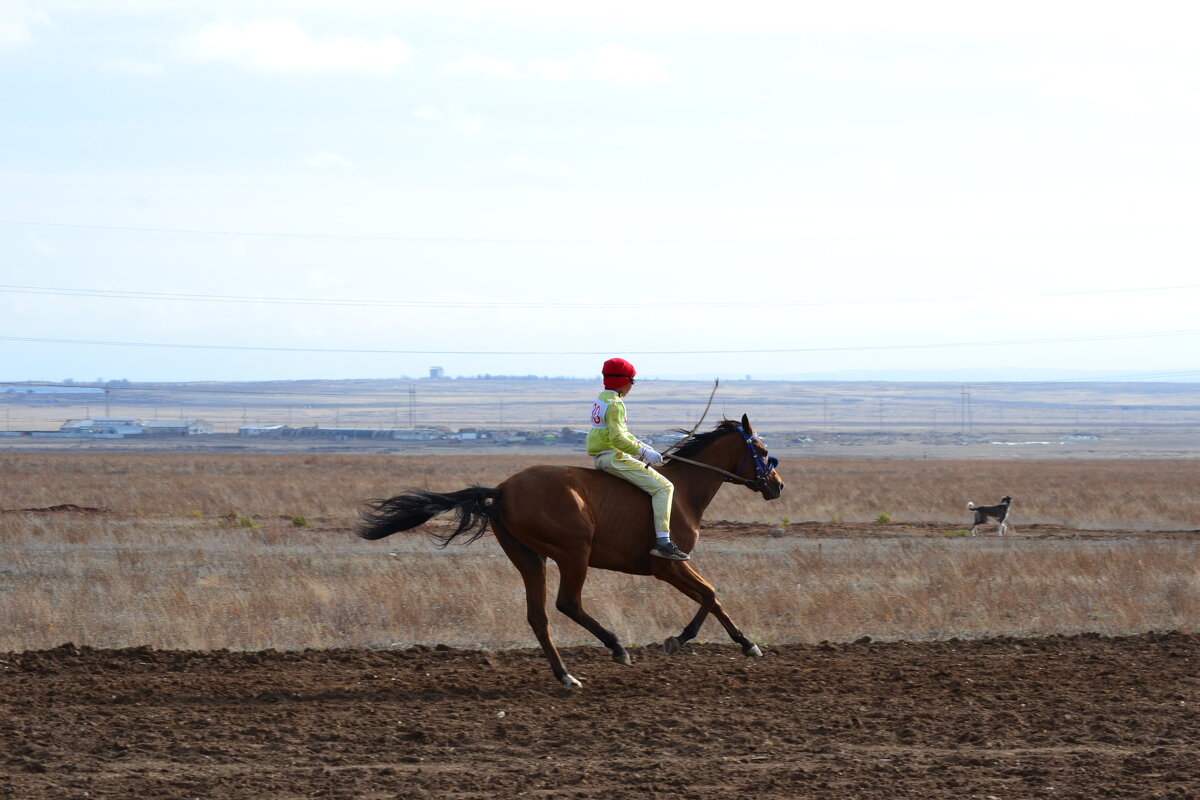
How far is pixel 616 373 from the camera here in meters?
10.2

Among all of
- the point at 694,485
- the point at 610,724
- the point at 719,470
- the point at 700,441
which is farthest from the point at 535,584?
the point at 700,441

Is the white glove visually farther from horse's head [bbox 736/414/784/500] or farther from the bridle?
horse's head [bbox 736/414/784/500]

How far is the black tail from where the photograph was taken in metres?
9.95

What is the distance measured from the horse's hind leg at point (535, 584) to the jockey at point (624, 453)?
2.97 feet

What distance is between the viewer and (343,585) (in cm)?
1514

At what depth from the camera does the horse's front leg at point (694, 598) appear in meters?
10.1

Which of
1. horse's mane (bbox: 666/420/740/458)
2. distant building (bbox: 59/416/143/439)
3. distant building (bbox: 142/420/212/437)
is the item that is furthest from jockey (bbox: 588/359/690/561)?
distant building (bbox: 142/420/212/437)

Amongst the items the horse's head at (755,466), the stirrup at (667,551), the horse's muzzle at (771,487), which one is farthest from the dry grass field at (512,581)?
the stirrup at (667,551)

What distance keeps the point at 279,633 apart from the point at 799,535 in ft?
43.9

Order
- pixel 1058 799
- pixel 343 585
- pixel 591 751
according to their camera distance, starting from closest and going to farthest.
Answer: pixel 1058 799
pixel 591 751
pixel 343 585

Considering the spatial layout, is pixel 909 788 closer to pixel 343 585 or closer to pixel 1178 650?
pixel 1178 650

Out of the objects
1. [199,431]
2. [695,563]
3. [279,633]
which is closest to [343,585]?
[279,633]

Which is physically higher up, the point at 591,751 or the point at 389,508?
the point at 389,508

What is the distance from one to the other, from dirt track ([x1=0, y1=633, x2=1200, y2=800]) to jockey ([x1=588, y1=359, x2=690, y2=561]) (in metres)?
1.10
